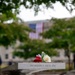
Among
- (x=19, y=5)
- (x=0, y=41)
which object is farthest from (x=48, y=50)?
(x=19, y=5)

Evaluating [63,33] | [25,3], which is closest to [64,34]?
[63,33]

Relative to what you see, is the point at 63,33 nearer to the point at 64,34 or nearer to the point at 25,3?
the point at 64,34

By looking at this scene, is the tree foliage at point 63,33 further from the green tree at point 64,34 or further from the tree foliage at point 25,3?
the tree foliage at point 25,3

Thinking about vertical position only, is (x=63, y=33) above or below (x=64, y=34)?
above

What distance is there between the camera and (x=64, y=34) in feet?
99.5

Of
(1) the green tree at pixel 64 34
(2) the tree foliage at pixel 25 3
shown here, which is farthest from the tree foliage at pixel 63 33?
(2) the tree foliage at pixel 25 3

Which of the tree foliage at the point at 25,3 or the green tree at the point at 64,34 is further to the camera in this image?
the green tree at the point at 64,34

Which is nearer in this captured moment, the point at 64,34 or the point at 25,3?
the point at 25,3

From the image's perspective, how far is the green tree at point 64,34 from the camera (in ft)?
97.0

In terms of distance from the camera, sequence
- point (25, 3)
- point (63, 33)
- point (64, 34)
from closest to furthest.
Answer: point (25, 3), point (64, 34), point (63, 33)

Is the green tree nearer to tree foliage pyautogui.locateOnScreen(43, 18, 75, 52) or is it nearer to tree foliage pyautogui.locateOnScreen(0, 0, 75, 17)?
tree foliage pyautogui.locateOnScreen(43, 18, 75, 52)

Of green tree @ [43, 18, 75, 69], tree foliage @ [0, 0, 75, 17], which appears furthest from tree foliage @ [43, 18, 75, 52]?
tree foliage @ [0, 0, 75, 17]

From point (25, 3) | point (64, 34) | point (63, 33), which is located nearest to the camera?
point (25, 3)

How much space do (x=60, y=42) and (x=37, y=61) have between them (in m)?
22.7
